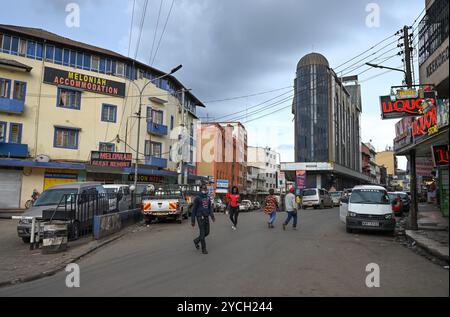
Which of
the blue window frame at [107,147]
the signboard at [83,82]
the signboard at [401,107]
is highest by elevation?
the signboard at [83,82]

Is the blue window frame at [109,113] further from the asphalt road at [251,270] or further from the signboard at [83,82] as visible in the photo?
the asphalt road at [251,270]

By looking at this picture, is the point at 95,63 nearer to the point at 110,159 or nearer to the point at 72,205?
the point at 110,159

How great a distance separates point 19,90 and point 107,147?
28.8 feet

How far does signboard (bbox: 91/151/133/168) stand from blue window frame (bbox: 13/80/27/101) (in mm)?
7234

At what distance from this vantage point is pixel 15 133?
30594 millimetres

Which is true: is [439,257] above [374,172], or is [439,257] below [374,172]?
below

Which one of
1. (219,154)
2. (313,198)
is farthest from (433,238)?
(219,154)

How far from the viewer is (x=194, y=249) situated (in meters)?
10.6

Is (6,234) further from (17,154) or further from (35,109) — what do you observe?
(35,109)

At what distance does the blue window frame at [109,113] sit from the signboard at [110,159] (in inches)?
167

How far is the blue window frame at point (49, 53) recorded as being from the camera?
32344 mm

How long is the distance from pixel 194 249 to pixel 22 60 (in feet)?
91.6

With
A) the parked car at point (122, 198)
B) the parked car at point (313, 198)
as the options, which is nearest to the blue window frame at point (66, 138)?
the parked car at point (122, 198)
